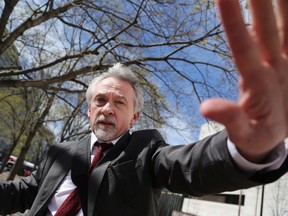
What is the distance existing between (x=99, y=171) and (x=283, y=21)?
1336 mm

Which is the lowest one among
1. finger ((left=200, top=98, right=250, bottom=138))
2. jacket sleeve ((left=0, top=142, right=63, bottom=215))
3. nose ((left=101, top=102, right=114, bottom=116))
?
jacket sleeve ((left=0, top=142, right=63, bottom=215))

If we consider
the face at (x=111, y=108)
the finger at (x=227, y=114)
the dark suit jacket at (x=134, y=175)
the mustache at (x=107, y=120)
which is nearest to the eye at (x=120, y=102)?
the face at (x=111, y=108)

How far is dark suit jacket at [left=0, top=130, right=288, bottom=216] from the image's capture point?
1302 mm

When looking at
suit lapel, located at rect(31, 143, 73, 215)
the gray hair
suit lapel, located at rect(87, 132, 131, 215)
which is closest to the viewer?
suit lapel, located at rect(87, 132, 131, 215)

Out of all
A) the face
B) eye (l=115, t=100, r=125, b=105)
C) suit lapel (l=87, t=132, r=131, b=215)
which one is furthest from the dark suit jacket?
eye (l=115, t=100, r=125, b=105)

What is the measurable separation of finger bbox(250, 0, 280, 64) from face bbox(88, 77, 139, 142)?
4.70ft

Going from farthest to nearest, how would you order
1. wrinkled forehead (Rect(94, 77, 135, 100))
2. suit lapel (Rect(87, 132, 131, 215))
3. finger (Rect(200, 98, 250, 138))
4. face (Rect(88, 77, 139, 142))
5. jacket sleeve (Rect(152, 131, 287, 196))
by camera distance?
wrinkled forehead (Rect(94, 77, 135, 100))
face (Rect(88, 77, 139, 142))
suit lapel (Rect(87, 132, 131, 215))
jacket sleeve (Rect(152, 131, 287, 196))
finger (Rect(200, 98, 250, 138))

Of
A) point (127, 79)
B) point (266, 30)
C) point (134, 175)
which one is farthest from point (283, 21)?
point (127, 79)

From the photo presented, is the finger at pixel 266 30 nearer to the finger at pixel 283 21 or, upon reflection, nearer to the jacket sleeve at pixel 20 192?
the finger at pixel 283 21

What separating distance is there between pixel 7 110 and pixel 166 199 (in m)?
13.4

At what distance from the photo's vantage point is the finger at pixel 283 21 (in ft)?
2.94

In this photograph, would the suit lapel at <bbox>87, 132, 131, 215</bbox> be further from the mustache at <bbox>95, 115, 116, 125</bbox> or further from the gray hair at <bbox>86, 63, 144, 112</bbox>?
the gray hair at <bbox>86, 63, 144, 112</bbox>

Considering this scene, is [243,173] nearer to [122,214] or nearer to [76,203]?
[122,214]

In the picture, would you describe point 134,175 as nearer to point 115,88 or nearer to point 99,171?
point 99,171
